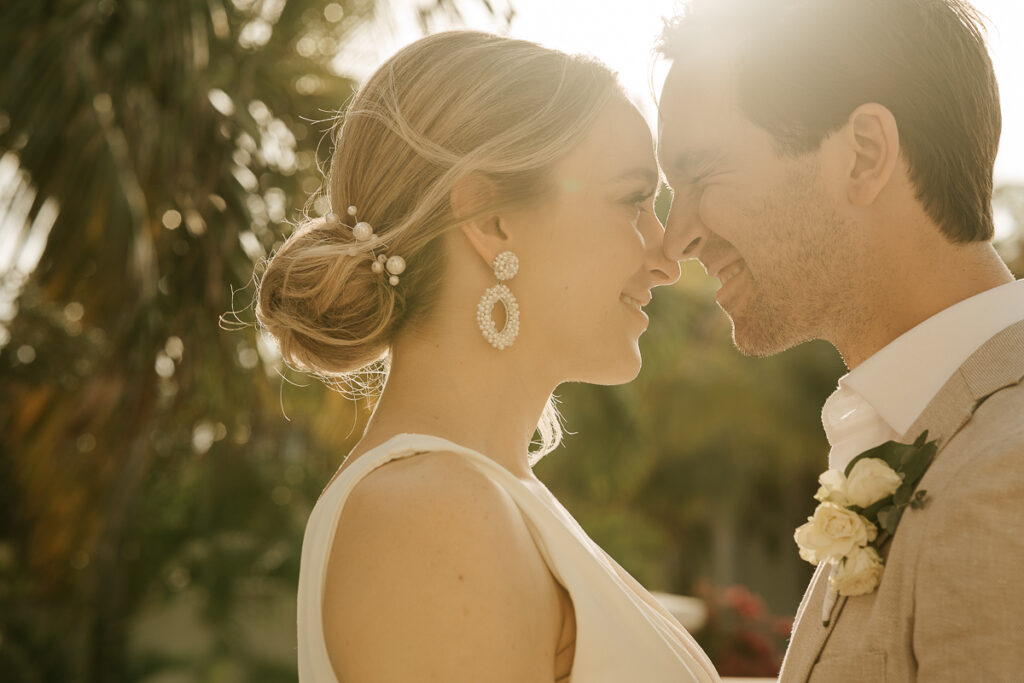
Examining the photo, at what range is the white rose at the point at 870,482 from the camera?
78.5 inches

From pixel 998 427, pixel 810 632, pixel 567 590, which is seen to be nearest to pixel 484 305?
pixel 567 590

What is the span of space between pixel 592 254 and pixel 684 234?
1.34 feet

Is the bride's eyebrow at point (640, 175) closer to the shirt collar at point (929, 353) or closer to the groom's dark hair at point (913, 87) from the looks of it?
the groom's dark hair at point (913, 87)

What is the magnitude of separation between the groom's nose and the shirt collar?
70 centimetres

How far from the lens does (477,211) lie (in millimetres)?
2459

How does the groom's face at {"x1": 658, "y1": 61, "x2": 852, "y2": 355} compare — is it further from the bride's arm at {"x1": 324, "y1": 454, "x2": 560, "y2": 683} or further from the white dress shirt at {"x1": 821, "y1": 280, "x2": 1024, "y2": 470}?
the bride's arm at {"x1": 324, "y1": 454, "x2": 560, "y2": 683}

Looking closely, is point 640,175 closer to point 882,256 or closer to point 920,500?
point 882,256

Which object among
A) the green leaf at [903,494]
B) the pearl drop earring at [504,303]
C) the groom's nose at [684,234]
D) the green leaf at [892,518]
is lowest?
the pearl drop earring at [504,303]

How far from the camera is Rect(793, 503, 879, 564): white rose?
2.02 m

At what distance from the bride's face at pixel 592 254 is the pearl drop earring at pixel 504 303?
0.03 m

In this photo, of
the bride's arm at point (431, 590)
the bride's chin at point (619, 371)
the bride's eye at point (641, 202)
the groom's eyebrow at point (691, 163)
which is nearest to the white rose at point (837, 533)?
the bride's arm at point (431, 590)

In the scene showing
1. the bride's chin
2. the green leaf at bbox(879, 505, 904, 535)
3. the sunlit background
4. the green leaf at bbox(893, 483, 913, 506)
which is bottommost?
the sunlit background

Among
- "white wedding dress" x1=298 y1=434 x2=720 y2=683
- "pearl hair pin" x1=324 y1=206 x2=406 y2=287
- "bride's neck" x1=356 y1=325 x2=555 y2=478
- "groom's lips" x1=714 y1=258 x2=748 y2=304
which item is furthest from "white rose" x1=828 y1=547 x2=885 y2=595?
"pearl hair pin" x1=324 y1=206 x2=406 y2=287

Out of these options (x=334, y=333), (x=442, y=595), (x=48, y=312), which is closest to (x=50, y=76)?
(x=48, y=312)
